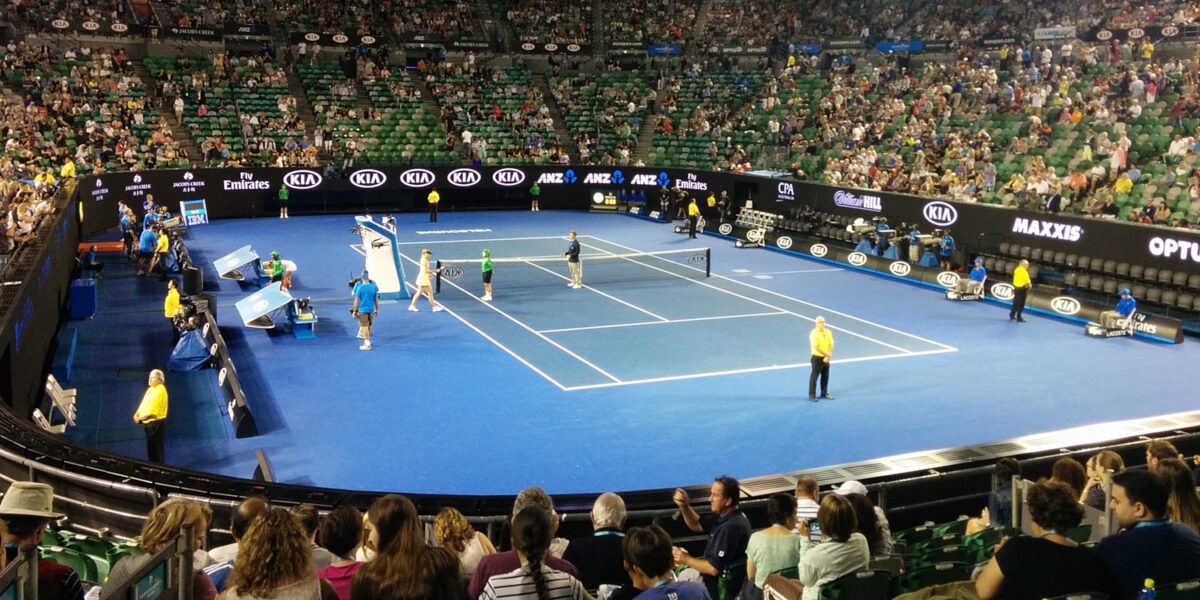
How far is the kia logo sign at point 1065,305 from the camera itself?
1134 inches

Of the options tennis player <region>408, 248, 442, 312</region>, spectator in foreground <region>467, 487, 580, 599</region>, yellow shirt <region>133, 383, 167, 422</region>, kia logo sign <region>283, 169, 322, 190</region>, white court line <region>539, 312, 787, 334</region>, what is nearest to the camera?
spectator in foreground <region>467, 487, 580, 599</region>

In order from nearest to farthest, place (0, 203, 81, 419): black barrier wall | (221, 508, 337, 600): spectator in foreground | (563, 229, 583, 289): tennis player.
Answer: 1. (221, 508, 337, 600): spectator in foreground
2. (0, 203, 81, 419): black barrier wall
3. (563, 229, 583, 289): tennis player

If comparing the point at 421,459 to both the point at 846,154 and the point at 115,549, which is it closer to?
the point at 115,549

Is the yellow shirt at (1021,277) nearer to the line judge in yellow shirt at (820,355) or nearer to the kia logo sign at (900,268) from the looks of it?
the kia logo sign at (900,268)

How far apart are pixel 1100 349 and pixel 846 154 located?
844 inches

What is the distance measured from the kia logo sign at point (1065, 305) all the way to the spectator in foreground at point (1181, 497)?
2322cm

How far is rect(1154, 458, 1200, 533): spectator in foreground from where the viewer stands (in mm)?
7289

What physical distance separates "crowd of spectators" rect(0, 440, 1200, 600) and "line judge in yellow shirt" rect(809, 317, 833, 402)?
11.5 meters

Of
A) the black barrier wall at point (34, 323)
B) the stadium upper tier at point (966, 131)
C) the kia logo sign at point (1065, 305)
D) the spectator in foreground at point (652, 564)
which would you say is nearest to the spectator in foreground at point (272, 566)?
the spectator in foreground at point (652, 564)

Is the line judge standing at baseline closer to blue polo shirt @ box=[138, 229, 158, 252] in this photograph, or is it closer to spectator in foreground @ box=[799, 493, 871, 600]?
spectator in foreground @ box=[799, 493, 871, 600]

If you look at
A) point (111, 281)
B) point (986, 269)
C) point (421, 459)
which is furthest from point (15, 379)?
point (986, 269)

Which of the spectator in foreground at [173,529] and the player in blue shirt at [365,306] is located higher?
the spectator in foreground at [173,529]

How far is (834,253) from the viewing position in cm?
3894

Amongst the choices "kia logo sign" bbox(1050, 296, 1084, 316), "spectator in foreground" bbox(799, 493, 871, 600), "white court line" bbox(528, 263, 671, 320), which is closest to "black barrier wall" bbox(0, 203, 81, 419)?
"spectator in foreground" bbox(799, 493, 871, 600)
